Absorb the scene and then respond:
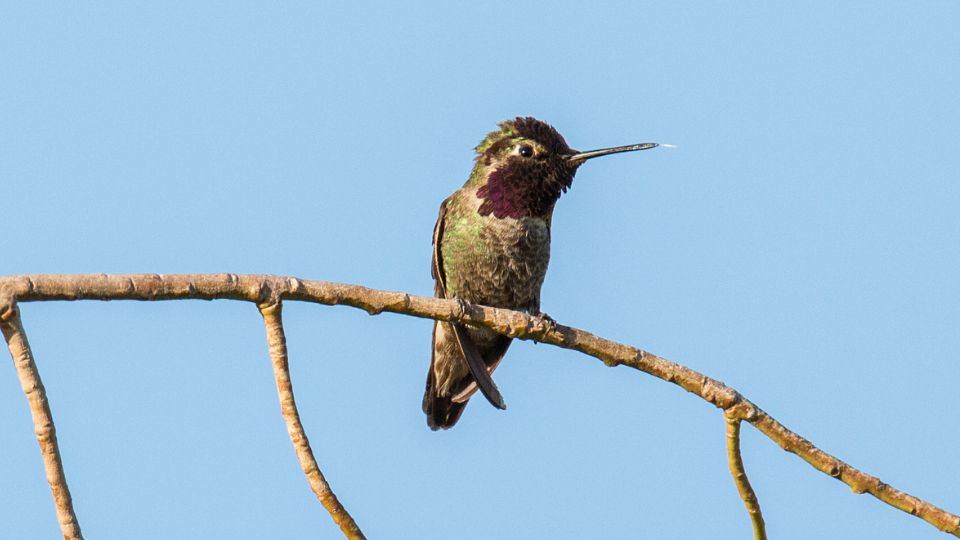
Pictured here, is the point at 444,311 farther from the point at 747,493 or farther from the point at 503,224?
the point at 503,224

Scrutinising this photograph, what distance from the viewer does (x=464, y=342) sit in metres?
8.70

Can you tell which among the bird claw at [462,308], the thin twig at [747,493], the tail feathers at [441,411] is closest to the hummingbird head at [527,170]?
the tail feathers at [441,411]

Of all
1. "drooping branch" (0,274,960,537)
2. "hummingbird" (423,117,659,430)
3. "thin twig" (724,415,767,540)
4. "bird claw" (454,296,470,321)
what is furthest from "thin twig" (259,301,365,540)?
"hummingbird" (423,117,659,430)

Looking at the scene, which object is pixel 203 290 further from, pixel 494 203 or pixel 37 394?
pixel 494 203

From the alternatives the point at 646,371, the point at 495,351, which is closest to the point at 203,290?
the point at 646,371

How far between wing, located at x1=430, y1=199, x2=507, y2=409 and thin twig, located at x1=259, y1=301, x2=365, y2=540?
346 cm

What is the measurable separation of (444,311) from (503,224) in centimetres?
316

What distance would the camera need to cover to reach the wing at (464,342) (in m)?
8.45

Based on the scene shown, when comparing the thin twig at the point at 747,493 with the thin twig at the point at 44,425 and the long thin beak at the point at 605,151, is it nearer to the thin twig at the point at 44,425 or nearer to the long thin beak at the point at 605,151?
the thin twig at the point at 44,425

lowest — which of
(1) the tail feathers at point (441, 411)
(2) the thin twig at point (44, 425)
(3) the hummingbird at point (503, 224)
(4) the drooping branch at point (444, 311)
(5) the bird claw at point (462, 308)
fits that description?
(2) the thin twig at point (44, 425)

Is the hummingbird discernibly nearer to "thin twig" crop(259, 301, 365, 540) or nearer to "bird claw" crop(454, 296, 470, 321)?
"bird claw" crop(454, 296, 470, 321)

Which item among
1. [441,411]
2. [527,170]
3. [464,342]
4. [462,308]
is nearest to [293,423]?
[462,308]

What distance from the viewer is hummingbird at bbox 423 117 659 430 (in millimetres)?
8648

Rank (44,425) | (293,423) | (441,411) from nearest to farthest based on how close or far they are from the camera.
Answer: (44,425)
(293,423)
(441,411)
